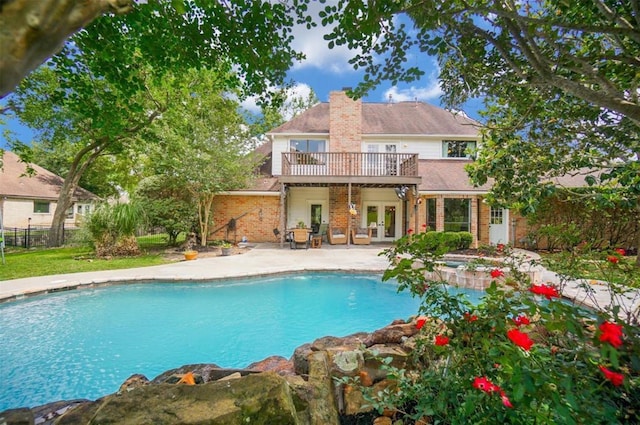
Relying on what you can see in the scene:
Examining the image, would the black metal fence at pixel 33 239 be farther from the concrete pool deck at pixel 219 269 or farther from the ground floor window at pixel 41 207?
the ground floor window at pixel 41 207

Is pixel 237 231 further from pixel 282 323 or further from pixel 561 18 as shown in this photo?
pixel 561 18

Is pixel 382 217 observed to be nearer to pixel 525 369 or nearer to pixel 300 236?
pixel 300 236

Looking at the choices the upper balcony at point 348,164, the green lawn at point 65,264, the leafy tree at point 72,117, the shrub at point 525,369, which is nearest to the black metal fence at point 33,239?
the leafy tree at point 72,117

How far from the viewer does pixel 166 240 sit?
15.1m

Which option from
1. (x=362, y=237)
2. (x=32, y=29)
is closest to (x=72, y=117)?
(x=362, y=237)

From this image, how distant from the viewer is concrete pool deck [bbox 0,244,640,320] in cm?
654

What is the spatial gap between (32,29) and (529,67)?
4.22m

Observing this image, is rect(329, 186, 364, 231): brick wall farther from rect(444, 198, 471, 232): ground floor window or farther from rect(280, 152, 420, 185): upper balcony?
rect(444, 198, 471, 232): ground floor window

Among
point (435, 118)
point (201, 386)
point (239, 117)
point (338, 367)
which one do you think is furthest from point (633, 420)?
point (239, 117)

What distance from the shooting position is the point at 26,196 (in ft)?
67.1

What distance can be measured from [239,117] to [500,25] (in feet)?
60.5

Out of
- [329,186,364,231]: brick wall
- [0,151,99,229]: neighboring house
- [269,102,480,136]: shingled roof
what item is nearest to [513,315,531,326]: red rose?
[329,186,364,231]: brick wall

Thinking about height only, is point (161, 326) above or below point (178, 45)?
below

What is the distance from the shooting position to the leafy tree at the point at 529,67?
2.48m
